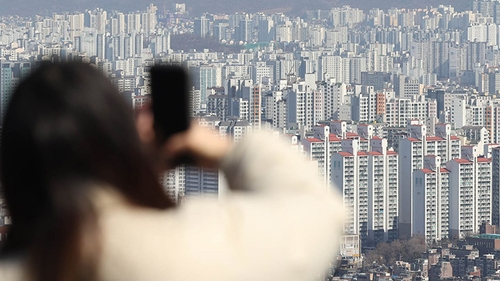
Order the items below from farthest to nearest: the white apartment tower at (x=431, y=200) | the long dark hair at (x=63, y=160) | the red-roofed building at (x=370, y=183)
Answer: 1. the red-roofed building at (x=370, y=183)
2. the white apartment tower at (x=431, y=200)
3. the long dark hair at (x=63, y=160)

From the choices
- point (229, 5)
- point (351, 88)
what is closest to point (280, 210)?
point (351, 88)

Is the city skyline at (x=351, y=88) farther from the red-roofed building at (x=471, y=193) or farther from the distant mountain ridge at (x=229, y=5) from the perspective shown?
the distant mountain ridge at (x=229, y=5)

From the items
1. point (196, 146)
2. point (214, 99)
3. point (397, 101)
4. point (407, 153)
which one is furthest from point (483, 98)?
point (196, 146)

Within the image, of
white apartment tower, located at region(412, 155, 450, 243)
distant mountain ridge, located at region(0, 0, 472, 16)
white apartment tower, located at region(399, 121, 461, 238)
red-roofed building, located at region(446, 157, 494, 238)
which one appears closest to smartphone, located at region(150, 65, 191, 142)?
white apartment tower, located at region(412, 155, 450, 243)

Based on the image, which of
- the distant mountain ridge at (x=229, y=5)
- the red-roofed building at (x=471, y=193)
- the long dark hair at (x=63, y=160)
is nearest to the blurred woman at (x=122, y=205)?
the long dark hair at (x=63, y=160)

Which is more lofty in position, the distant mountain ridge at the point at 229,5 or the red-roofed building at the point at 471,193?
the distant mountain ridge at the point at 229,5

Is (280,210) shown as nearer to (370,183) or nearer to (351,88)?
(370,183)
